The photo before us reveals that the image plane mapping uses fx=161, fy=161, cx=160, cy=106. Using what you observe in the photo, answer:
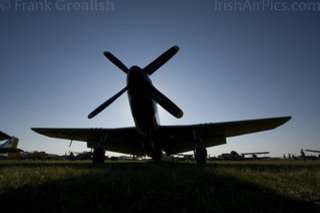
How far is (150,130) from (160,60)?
4253 millimetres

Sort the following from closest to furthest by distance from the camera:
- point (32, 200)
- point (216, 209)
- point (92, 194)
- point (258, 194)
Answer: point (216, 209), point (32, 200), point (92, 194), point (258, 194)

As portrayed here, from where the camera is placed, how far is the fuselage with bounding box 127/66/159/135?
7926 millimetres

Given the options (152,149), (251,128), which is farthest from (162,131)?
(251,128)

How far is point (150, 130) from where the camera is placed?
10.1 m

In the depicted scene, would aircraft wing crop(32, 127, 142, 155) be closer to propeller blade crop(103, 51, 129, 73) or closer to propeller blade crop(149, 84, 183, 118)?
propeller blade crop(149, 84, 183, 118)

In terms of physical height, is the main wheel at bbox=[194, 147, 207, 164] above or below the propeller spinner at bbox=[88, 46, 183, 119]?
below

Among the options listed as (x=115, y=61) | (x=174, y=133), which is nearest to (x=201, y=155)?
(x=174, y=133)

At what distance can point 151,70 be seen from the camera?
9.39m

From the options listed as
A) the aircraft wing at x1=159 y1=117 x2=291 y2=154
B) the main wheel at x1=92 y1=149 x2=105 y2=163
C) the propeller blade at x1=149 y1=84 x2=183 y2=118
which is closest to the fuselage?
the propeller blade at x1=149 y1=84 x2=183 y2=118

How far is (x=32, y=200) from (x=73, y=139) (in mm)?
14789

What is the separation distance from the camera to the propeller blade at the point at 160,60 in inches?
342

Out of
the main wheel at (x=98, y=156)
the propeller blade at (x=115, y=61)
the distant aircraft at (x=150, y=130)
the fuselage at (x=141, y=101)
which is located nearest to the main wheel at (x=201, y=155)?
the distant aircraft at (x=150, y=130)

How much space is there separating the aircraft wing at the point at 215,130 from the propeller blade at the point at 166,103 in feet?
10.2

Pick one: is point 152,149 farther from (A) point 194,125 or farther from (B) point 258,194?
(B) point 258,194
